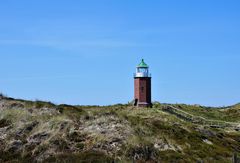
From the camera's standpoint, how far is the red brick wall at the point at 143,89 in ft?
198

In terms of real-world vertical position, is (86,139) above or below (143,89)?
below

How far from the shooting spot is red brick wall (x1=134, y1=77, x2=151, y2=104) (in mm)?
60344

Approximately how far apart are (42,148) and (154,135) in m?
9.02

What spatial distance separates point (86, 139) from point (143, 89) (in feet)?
102

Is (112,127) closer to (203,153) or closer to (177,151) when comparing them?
(177,151)

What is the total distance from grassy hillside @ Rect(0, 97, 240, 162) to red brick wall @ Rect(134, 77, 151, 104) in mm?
22222

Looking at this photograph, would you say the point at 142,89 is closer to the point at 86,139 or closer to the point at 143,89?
the point at 143,89

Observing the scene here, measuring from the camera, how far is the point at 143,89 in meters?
60.3

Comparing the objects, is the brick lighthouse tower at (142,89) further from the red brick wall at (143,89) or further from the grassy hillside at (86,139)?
the grassy hillside at (86,139)

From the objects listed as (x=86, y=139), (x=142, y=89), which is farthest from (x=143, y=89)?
(x=86, y=139)

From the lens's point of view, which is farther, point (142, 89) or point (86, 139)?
point (142, 89)

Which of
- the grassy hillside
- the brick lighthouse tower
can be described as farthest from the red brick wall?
the grassy hillside

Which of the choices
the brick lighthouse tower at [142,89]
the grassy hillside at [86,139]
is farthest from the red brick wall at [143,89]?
the grassy hillside at [86,139]

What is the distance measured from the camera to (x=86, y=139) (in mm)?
29938
